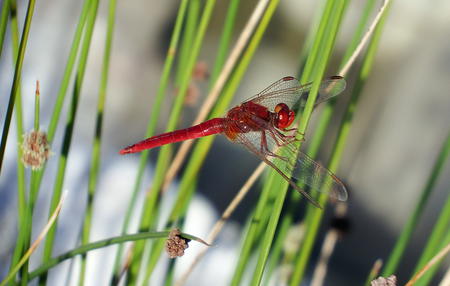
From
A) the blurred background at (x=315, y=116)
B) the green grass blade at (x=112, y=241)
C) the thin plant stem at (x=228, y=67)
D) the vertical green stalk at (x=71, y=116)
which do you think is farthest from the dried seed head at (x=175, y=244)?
the blurred background at (x=315, y=116)

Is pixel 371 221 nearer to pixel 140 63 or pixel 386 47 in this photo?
pixel 386 47

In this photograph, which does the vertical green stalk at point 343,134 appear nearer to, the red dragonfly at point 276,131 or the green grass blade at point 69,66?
the red dragonfly at point 276,131

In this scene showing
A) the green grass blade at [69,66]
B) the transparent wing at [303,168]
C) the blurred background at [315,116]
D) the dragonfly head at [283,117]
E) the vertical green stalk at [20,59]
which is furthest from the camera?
the blurred background at [315,116]

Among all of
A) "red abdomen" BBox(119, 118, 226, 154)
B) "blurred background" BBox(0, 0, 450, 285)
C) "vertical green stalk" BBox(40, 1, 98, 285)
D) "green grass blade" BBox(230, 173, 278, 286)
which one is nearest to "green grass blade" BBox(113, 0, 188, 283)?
"red abdomen" BBox(119, 118, 226, 154)

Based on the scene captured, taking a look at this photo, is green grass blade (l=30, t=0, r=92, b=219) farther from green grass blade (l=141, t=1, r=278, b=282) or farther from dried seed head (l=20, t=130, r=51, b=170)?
green grass blade (l=141, t=1, r=278, b=282)

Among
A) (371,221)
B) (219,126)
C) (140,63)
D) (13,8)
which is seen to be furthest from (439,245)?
(140,63)

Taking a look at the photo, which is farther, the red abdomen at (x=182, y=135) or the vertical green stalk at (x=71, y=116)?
the red abdomen at (x=182, y=135)
